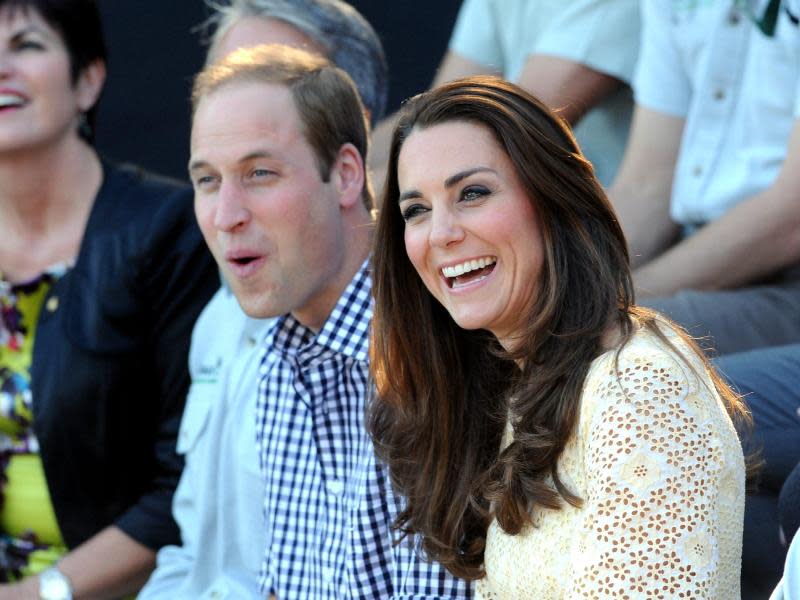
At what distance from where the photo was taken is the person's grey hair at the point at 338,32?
301 cm

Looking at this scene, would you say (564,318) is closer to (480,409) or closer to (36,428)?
(480,409)

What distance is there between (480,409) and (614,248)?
355 millimetres

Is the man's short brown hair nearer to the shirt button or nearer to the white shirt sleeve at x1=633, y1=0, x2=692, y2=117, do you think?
the shirt button

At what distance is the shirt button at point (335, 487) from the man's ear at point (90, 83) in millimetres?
1401

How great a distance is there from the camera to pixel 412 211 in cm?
192

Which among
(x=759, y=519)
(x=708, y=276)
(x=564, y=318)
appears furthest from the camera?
(x=708, y=276)

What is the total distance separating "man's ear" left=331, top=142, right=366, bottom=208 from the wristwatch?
1.15m

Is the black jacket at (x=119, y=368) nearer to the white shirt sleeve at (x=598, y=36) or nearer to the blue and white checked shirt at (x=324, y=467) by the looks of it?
the blue and white checked shirt at (x=324, y=467)

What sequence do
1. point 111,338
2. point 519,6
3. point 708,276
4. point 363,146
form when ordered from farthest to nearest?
point 519,6
point 111,338
point 708,276
point 363,146

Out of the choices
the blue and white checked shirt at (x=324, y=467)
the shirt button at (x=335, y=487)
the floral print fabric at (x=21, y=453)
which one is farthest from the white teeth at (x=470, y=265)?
the floral print fabric at (x=21, y=453)

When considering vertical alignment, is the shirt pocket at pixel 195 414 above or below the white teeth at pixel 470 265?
below

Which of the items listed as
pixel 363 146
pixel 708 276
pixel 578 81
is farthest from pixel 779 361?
pixel 578 81

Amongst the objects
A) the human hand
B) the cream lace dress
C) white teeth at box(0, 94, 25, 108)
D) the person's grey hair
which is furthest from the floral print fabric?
the cream lace dress

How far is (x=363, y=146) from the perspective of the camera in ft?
8.23
